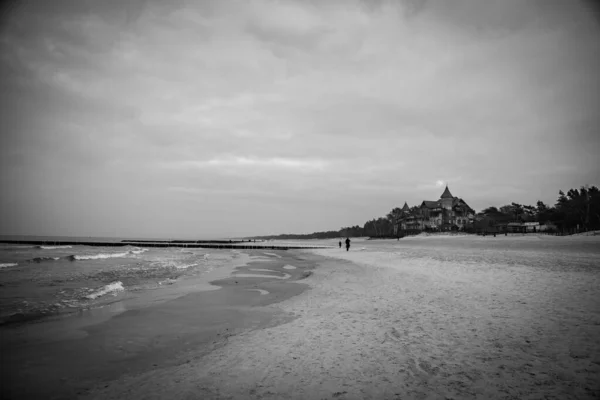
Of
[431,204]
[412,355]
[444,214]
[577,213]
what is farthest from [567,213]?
[412,355]

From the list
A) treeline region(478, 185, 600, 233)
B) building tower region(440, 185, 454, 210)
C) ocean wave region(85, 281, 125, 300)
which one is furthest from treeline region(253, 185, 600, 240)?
ocean wave region(85, 281, 125, 300)

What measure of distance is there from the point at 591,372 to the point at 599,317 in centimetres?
375

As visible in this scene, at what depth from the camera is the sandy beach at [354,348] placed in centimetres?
433

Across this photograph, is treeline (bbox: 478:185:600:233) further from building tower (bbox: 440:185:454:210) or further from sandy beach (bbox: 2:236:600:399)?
sandy beach (bbox: 2:236:600:399)

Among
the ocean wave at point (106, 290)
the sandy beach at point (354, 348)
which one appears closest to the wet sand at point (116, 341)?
the sandy beach at point (354, 348)

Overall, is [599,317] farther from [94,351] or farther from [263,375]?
[94,351]

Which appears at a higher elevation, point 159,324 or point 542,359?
point 542,359

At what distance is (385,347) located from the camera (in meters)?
5.82

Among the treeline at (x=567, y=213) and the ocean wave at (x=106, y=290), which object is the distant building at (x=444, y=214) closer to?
the treeline at (x=567, y=213)

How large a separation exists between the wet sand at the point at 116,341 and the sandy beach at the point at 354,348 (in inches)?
1.7

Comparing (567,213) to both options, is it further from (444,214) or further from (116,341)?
(116,341)

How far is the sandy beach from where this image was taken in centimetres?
433

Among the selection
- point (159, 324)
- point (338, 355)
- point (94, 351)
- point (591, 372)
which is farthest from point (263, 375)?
point (591, 372)

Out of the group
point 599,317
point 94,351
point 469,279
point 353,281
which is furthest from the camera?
point 353,281
